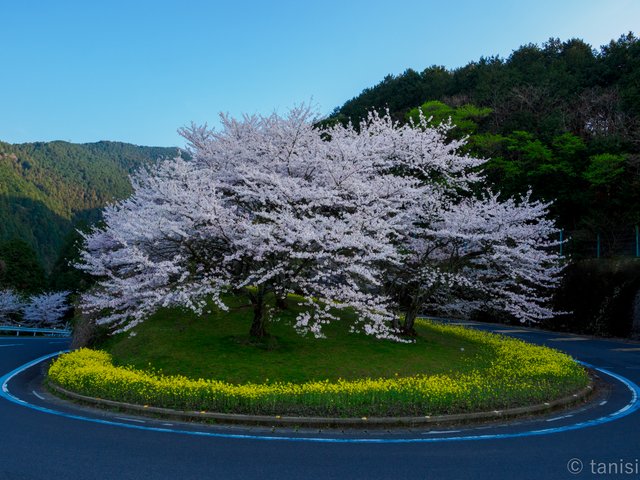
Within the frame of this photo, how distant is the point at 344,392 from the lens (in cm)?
1119

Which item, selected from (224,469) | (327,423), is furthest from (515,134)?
(224,469)

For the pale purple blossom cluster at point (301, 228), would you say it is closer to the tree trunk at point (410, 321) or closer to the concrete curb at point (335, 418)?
the tree trunk at point (410, 321)

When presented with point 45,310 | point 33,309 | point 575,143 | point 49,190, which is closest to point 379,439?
point 575,143

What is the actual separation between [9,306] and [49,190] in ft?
390

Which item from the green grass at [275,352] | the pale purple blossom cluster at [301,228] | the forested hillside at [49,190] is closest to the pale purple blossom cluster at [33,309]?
the pale purple blossom cluster at [301,228]

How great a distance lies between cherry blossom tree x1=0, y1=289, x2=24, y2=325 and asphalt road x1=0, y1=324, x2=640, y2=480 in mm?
49112

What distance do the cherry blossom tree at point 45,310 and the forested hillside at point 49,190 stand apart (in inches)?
1935

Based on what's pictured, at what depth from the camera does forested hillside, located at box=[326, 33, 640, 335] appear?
2844 centimetres

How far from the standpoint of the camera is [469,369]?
1527cm

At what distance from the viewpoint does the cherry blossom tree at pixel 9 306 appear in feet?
177

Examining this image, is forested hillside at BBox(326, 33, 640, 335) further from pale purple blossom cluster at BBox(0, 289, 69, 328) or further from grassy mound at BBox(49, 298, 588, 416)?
pale purple blossom cluster at BBox(0, 289, 69, 328)

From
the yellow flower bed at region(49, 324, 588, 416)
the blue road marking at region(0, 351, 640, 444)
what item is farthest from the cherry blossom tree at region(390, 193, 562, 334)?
the blue road marking at region(0, 351, 640, 444)

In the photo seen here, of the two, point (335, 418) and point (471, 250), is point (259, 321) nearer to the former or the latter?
point (335, 418)

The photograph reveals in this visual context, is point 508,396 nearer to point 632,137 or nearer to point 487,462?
point 487,462
